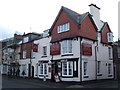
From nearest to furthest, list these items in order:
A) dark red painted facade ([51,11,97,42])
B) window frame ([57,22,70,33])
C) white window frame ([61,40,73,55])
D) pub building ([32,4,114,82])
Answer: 1. pub building ([32,4,114,82])
2. dark red painted facade ([51,11,97,42])
3. white window frame ([61,40,73,55])
4. window frame ([57,22,70,33])

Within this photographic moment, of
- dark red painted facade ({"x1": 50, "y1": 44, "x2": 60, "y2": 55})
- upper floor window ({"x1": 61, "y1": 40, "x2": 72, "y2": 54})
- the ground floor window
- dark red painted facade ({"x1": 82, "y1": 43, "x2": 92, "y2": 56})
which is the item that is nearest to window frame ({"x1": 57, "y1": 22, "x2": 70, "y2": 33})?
upper floor window ({"x1": 61, "y1": 40, "x2": 72, "y2": 54})

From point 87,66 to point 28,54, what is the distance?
51.5ft

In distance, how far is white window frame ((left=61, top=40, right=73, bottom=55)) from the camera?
76.7 feet

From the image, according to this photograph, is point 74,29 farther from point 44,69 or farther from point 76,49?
point 44,69

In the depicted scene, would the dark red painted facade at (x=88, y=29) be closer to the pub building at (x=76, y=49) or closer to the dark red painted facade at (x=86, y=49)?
the pub building at (x=76, y=49)

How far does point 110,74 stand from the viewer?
28.8 meters

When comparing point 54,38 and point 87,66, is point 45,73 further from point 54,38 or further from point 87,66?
point 87,66

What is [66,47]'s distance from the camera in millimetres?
23750

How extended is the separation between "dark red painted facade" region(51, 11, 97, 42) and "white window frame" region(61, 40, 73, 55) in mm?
796

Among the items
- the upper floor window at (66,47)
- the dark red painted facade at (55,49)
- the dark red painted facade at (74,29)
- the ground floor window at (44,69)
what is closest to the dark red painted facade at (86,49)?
the dark red painted facade at (74,29)

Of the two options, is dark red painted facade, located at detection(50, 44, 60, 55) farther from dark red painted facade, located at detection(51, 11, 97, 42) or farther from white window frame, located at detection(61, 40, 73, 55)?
dark red painted facade, located at detection(51, 11, 97, 42)

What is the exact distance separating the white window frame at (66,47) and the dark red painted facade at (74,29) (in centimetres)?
80

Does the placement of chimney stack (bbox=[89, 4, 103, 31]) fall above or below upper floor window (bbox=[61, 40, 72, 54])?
above

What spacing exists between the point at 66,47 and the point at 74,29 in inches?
116
